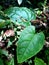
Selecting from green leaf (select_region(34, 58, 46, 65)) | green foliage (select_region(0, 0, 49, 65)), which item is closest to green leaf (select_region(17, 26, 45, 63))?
green foliage (select_region(0, 0, 49, 65))

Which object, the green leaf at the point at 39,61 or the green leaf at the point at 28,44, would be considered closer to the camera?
the green leaf at the point at 28,44

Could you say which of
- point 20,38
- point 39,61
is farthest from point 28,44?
point 39,61

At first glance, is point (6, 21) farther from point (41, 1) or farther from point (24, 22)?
point (41, 1)

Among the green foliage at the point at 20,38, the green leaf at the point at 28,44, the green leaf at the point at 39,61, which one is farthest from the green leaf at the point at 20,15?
the green leaf at the point at 39,61

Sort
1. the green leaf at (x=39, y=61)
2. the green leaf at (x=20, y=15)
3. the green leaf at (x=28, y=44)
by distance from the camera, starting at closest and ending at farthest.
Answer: the green leaf at (x=28, y=44), the green leaf at (x=39, y=61), the green leaf at (x=20, y=15)

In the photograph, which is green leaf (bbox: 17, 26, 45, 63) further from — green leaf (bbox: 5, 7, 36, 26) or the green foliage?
green leaf (bbox: 5, 7, 36, 26)

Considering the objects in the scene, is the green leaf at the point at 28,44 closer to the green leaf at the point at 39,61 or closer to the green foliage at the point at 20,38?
the green foliage at the point at 20,38

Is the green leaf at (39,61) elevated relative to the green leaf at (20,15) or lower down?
lower down

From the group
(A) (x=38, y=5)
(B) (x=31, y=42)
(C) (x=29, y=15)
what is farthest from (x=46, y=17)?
(A) (x=38, y=5)

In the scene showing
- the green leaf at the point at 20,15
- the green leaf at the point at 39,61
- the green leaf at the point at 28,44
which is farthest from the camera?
the green leaf at the point at 20,15
